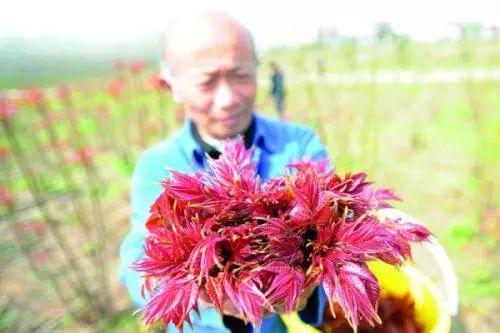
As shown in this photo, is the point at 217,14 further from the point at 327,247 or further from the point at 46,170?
the point at 46,170

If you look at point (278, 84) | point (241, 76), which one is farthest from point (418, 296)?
point (278, 84)

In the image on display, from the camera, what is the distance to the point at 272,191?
28.5 inches

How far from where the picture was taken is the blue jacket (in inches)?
42.6

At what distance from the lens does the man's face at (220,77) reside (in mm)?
1050

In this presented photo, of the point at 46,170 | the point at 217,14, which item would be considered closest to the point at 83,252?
the point at 46,170

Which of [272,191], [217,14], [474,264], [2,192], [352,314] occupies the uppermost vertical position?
[217,14]

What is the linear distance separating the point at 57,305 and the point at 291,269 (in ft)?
8.40

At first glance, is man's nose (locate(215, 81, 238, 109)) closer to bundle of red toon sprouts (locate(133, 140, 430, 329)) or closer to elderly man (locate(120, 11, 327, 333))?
elderly man (locate(120, 11, 327, 333))

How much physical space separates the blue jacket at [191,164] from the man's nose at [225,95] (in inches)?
4.3

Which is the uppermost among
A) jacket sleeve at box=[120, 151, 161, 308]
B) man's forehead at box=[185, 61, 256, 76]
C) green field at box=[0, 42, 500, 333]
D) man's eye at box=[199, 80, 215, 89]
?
man's forehead at box=[185, 61, 256, 76]

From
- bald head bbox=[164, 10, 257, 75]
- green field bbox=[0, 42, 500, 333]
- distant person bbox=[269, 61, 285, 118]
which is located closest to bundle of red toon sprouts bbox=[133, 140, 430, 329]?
bald head bbox=[164, 10, 257, 75]

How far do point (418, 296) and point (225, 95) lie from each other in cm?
56

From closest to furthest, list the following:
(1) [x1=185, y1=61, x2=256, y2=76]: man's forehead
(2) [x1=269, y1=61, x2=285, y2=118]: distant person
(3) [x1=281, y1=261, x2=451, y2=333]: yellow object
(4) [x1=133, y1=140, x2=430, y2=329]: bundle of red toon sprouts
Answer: (4) [x1=133, y1=140, x2=430, y2=329]: bundle of red toon sprouts → (3) [x1=281, y1=261, x2=451, y2=333]: yellow object → (1) [x1=185, y1=61, x2=256, y2=76]: man's forehead → (2) [x1=269, y1=61, x2=285, y2=118]: distant person

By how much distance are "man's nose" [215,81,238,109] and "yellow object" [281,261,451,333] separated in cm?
45
